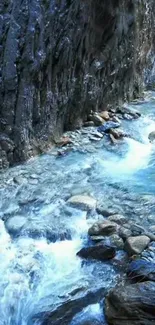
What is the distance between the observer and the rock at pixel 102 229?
5.17 metres

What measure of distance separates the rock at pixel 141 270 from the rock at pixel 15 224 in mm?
1648

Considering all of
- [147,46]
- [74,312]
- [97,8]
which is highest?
[97,8]

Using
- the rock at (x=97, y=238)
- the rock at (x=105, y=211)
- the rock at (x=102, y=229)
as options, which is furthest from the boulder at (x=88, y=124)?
the rock at (x=97, y=238)

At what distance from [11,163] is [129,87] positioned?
5.97 m

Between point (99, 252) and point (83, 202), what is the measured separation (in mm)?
1236

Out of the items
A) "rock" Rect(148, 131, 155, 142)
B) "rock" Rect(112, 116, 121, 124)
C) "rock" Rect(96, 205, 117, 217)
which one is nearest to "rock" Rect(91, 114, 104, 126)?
"rock" Rect(112, 116, 121, 124)

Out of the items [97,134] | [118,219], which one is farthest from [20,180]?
[97,134]

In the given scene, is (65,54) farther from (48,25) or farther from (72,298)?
(72,298)

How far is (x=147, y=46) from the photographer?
13.7 meters

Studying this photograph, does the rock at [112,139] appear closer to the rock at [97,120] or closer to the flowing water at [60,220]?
the flowing water at [60,220]

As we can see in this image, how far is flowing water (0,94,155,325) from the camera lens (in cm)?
425

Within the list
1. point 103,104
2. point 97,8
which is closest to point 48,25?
point 97,8

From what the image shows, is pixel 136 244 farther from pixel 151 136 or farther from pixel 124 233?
pixel 151 136

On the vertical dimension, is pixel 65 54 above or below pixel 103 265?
above
